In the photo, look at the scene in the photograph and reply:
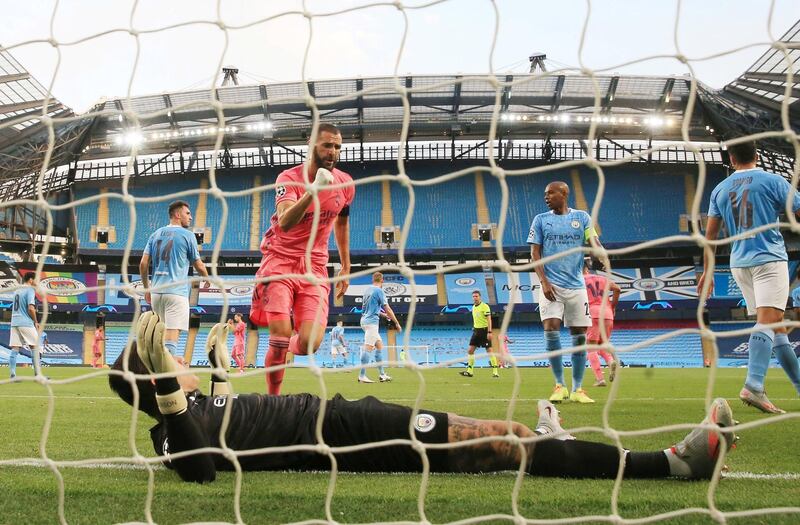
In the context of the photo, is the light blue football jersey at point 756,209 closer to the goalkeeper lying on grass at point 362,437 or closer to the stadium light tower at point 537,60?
the goalkeeper lying on grass at point 362,437

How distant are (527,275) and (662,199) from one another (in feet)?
27.6

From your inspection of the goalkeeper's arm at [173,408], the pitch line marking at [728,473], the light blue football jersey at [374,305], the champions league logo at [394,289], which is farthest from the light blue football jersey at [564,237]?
the champions league logo at [394,289]

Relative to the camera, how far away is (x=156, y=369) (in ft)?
7.79

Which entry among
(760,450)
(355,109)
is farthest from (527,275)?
(760,450)

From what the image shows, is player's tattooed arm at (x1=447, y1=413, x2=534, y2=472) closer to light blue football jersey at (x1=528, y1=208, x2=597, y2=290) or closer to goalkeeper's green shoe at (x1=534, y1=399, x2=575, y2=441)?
goalkeeper's green shoe at (x1=534, y1=399, x2=575, y2=441)

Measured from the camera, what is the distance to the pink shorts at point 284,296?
4379 mm

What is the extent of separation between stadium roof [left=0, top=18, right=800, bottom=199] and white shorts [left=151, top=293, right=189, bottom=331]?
16211mm

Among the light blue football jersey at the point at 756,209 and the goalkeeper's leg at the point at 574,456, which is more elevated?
the light blue football jersey at the point at 756,209

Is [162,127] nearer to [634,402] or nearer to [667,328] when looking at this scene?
[667,328]

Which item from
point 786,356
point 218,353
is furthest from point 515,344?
point 218,353

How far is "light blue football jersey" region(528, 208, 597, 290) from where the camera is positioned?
6.15m

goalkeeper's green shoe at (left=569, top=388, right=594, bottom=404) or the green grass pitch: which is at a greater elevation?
the green grass pitch

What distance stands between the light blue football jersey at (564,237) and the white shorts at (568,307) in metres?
0.06

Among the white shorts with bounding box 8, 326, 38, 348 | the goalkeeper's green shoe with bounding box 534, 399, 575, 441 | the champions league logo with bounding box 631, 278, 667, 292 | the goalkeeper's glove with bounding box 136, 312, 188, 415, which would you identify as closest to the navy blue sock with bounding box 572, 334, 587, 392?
the goalkeeper's green shoe with bounding box 534, 399, 575, 441
